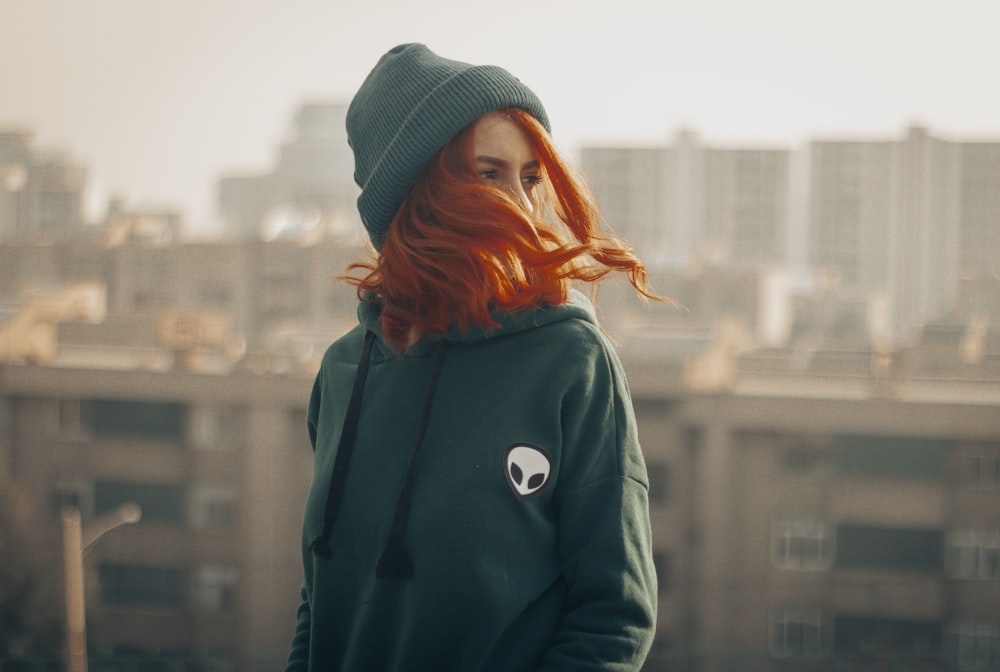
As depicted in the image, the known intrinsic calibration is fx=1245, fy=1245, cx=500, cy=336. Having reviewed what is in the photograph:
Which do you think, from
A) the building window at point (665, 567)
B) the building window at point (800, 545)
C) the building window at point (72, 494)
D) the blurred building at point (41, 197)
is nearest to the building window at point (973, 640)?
the building window at point (800, 545)

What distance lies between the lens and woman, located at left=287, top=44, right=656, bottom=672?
0.82 metres

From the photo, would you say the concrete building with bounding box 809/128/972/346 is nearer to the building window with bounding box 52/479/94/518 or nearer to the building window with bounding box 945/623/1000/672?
the building window with bounding box 945/623/1000/672

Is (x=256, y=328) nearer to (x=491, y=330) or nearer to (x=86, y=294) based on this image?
(x=86, y=294)

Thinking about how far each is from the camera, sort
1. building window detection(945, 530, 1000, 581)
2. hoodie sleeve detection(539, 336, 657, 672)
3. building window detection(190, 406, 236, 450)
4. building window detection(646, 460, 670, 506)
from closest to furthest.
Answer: hoodie sleeve detection(539, 336, 657, 672), building window detection(945, 530, 1000, 581), building window detection(646, 460, 670, 506), building window detection(190, 406, 236, 450)

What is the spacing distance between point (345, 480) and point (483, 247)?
0.21 meters

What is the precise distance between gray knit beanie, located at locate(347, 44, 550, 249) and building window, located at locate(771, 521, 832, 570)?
39.8 ft

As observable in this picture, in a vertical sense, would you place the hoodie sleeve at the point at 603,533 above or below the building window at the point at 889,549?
above

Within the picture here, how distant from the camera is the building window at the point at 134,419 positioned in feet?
44.4

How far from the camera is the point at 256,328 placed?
82.5 feet

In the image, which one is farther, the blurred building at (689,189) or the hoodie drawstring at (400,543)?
the blurred building at (689,189)

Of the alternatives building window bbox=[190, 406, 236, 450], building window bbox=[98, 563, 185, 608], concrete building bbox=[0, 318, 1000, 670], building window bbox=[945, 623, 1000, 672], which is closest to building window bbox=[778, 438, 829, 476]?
concrete building bbox=[0, 318, 1000, 670]

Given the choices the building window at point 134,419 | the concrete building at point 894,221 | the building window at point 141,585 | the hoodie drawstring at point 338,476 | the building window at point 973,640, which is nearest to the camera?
the hoodie drawstring at point 338,476

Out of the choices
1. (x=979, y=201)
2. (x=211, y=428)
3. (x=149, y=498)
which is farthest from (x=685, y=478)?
(x=979, y=201)

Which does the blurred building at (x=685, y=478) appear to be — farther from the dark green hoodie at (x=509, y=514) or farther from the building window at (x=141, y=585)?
the dark green hoodie at (x=509, y=514)
